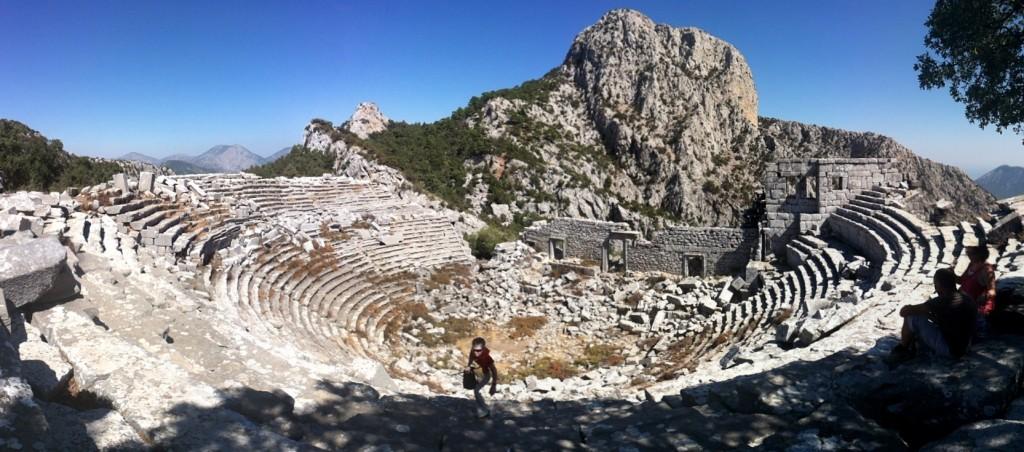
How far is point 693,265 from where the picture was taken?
20.5 metres

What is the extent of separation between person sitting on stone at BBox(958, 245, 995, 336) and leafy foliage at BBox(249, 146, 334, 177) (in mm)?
36400

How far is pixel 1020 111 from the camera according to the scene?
7301 millimetres

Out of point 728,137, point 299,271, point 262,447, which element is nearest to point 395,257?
point 299,271

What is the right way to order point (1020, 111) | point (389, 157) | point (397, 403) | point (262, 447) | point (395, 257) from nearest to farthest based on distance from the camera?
point (262, 447)
point (397, 403)
point (1020, 111)
point (395, 257)
point (389, 157)

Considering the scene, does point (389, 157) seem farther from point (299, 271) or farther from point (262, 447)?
point (262, 447)

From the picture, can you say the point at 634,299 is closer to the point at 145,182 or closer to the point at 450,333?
the point at 450,333

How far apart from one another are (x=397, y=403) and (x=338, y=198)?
19821mm

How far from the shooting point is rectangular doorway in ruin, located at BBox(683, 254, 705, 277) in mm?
20203

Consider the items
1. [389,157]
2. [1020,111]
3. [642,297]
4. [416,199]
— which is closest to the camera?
[1020,111]

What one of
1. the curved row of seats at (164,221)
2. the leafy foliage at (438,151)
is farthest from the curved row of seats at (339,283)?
the leafy foliage at (438,151)

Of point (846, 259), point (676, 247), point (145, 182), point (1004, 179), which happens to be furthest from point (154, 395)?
point (1004, 179)

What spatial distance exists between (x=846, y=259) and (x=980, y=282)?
9.45 m

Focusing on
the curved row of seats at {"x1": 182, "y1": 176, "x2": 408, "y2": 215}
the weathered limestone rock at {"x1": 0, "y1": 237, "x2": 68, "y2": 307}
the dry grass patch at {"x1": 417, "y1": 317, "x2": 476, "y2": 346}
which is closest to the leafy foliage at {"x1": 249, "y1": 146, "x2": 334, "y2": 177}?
the curved row of seats at {"x1": 182, "y1": 176, "x2": 408, "y2": 215}

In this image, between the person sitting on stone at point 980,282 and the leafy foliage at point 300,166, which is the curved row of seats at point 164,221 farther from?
the leafy foliage at point 300,166
